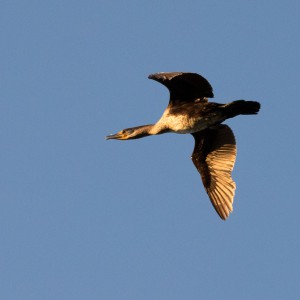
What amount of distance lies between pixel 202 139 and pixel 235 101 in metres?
2.15

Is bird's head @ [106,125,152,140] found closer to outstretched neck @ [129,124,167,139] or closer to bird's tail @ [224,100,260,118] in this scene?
outstretched neck @ [129,124,167,139]

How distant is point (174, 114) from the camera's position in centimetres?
1529

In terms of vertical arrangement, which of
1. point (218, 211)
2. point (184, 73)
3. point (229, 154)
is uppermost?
point (184, 73)

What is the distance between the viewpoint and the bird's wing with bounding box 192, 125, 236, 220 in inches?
632

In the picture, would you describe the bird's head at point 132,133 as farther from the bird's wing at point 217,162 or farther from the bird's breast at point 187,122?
the bird's wing at point 217,162

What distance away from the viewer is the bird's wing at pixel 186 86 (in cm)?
1427

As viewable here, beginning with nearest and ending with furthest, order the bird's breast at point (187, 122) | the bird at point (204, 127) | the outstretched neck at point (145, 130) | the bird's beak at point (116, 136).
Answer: the bird at point (204, 127) < the bird's breast at point (187, 122) < the outstretched neck at point (145, 130) < the bird's beak at point (116, 136)

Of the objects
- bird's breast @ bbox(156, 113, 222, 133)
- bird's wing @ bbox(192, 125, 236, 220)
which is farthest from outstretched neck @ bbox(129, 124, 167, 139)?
bird's wing @ bbox(192, 125, 236, 220)

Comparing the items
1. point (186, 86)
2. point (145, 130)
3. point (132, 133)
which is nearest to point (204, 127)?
point (186, 86)

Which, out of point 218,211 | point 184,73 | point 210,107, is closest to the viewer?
point 184,73

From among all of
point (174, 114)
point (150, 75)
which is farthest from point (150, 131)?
point (150, 75)

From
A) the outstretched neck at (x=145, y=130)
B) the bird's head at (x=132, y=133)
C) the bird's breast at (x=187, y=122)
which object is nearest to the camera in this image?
the bird's breast at (x=187, y=122)

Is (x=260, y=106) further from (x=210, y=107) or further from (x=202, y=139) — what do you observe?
(x=202, y=139)

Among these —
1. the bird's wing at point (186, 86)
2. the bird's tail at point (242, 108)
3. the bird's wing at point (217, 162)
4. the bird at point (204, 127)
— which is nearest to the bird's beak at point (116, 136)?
the bird at point (204, 127)
